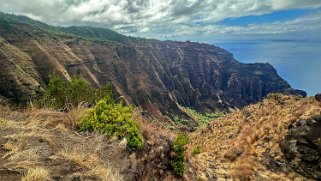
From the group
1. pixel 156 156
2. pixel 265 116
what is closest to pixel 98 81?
pixel 265 116

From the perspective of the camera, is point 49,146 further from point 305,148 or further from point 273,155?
point 273,155

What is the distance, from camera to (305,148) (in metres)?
15.1

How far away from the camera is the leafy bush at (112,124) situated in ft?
33.0

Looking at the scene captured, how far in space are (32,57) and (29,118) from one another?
409ft

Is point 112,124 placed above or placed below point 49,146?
below

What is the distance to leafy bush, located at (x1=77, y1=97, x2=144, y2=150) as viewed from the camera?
1007 cm

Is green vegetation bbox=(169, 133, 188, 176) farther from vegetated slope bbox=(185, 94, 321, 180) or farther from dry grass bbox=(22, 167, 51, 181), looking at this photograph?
dry grass bbox=(22, 167, 51, 181)

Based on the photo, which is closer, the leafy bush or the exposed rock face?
the leafy bush

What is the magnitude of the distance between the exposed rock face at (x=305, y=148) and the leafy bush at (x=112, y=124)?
8.64 m

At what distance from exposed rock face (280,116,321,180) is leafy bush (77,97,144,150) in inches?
340

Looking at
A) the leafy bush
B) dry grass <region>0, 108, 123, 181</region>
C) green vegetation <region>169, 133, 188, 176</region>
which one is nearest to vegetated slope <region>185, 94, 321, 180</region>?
green vegetation <region>169, 133, 188, 176</region>

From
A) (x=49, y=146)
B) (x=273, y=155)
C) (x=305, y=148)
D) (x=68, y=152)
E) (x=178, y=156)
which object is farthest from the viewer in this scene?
(x=273, y=155)

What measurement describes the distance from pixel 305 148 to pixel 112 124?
386 inches

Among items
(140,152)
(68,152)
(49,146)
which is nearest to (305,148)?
(140,152)
